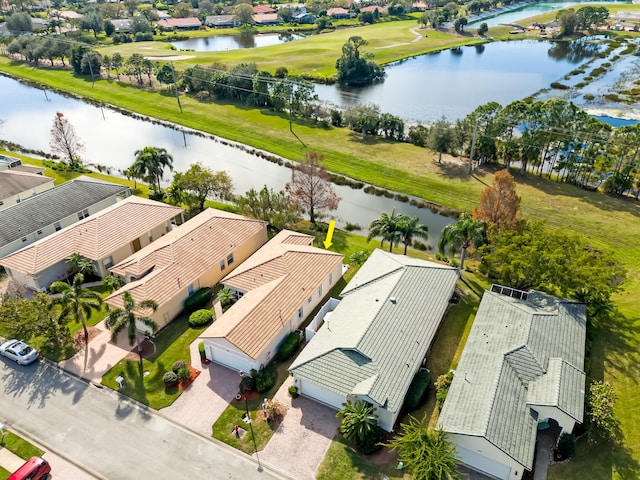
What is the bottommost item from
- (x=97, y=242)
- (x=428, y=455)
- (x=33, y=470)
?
(x=33, y=470)

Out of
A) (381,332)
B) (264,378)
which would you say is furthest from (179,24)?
(381,332)

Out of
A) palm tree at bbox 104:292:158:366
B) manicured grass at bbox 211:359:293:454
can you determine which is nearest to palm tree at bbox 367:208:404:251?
manicured grass at bbox 211:359:293:454

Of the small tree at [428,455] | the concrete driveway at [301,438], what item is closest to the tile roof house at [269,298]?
the concrete driveway at [301,438]

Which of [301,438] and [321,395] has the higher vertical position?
[321,395]

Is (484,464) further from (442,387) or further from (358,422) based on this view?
(358,422)

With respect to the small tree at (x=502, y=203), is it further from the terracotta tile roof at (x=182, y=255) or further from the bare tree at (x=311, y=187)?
the terracotta tile roof at (x=182, y=255)
